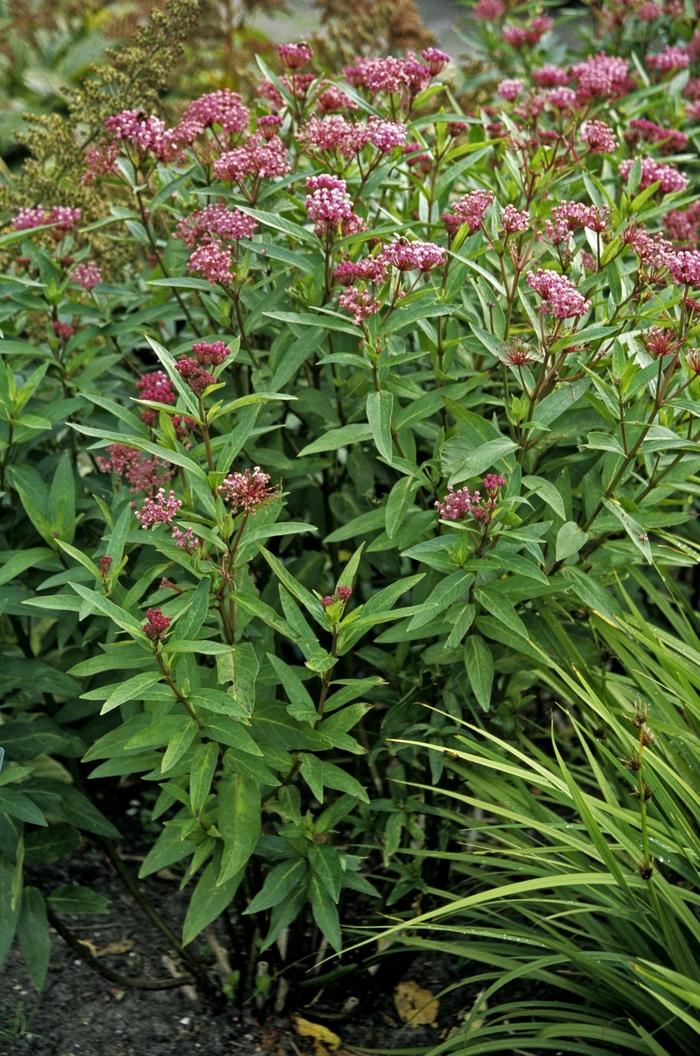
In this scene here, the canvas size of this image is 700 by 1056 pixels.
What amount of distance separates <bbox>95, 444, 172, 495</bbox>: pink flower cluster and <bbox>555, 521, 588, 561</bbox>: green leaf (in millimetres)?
732

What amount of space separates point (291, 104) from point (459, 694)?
55.1 inches

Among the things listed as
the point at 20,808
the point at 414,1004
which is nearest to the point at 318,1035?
the point at 414,1004

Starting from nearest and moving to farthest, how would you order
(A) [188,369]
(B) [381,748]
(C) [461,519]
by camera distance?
1. (A) [188,369]
2. (C) [461,519]
3. (B) [381,748]

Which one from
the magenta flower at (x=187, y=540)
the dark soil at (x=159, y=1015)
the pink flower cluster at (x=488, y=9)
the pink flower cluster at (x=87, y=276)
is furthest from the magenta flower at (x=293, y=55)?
the pink flower cluster at (x=488, y=9)

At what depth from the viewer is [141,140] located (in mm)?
2664

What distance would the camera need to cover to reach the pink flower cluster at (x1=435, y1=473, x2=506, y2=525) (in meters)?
2.23

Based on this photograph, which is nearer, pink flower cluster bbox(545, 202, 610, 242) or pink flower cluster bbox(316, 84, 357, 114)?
pink flower cluster bbox(545, 202, 610, 242)

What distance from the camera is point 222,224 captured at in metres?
2.48

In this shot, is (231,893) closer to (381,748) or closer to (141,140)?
(381,748)

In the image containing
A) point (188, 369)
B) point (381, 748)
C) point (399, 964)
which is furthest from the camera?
point (399, 964)

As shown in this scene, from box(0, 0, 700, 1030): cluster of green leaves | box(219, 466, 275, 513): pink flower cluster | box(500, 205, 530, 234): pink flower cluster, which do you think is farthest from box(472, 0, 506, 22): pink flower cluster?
box(219, 466, 275, 513): pink flower cluster

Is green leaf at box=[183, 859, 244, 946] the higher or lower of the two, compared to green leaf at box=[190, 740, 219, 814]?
lower

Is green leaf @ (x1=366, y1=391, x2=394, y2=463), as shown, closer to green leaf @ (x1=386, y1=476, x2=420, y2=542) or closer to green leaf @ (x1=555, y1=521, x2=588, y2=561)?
green leaf @ (x1=386, y1=476, x2=420, y2=542)

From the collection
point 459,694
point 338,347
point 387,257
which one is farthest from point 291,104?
point 459,694
